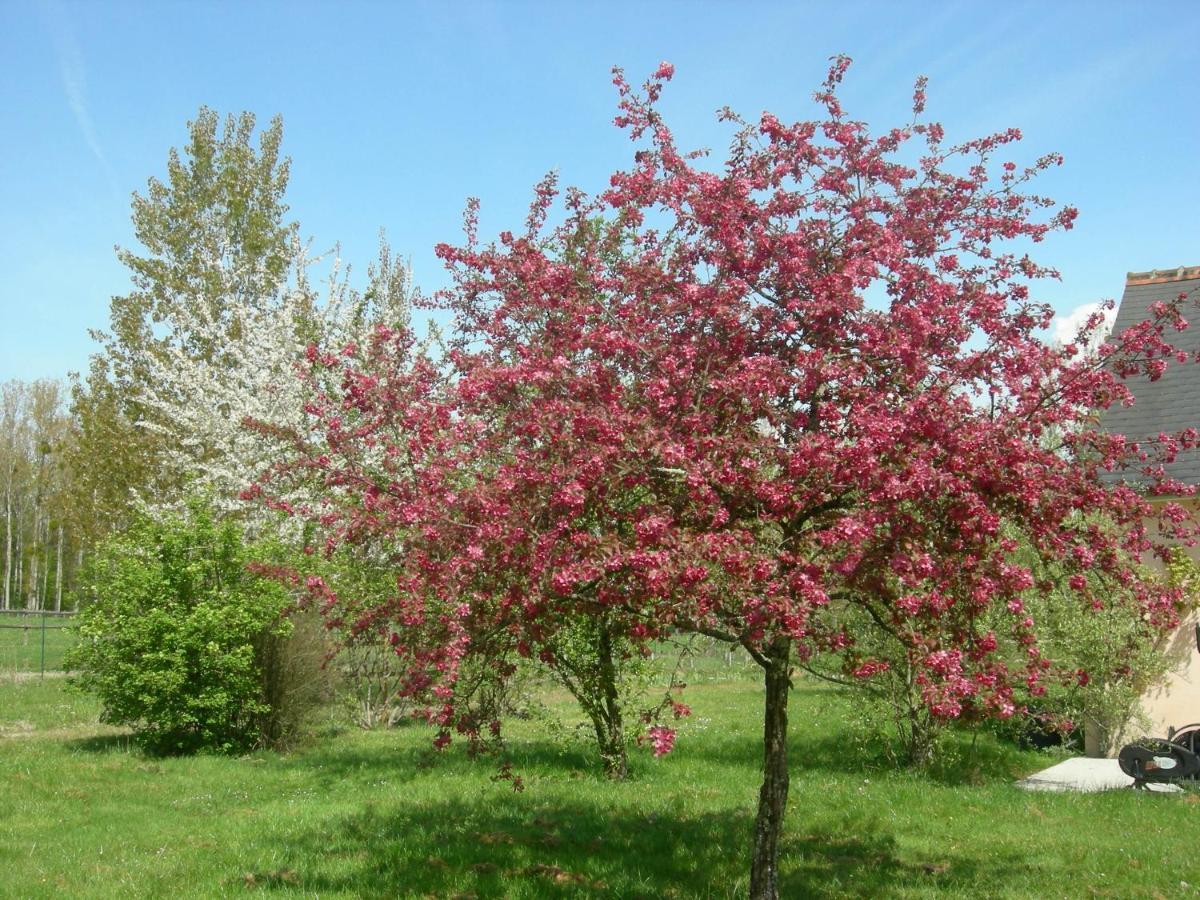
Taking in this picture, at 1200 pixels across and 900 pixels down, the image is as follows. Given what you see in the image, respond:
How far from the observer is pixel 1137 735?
1341 cm

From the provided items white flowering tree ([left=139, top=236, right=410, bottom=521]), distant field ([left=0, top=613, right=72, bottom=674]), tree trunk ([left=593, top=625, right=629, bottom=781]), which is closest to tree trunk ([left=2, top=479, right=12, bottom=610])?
distant field ([left=0, top=613, right=72, bottom=674])

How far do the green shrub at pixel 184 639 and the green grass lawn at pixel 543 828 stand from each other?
639 millimetres

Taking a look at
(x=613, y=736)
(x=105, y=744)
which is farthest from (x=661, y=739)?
(x=105, y=744)

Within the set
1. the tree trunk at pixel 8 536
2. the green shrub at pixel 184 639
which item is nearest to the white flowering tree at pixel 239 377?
the green shrub at pixel 184 639

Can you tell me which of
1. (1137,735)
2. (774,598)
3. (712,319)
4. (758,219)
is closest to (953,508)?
(774,598)

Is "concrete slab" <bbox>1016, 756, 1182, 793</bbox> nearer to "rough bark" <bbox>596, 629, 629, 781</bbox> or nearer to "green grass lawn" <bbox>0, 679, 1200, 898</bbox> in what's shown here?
"green grass lawn" <bbox>0, 679, 1200, 898</bbox>

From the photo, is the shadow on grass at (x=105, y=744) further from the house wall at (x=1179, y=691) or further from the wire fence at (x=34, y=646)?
the house wall at (x=1179, y=691)

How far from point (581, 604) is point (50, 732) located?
38.3 feet

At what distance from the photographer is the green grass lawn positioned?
7.03 metres

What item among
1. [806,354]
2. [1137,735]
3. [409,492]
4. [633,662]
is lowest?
[1137,735]

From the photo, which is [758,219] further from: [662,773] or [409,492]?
[662,773]

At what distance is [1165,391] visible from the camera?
15.0 meters

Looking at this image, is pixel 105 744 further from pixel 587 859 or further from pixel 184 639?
pixel 587 859

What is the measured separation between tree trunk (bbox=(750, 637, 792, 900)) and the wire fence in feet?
41.5
